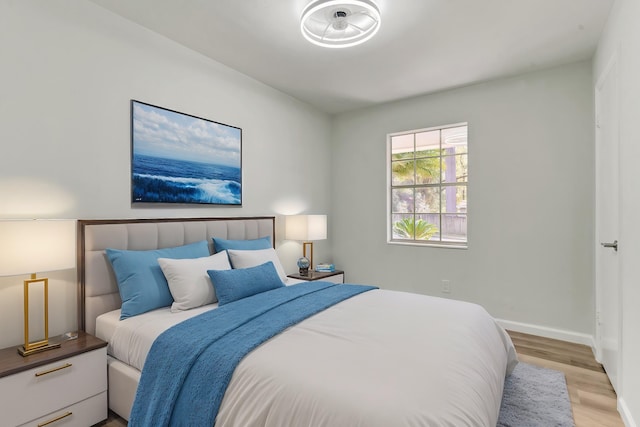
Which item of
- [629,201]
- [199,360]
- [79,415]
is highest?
[629,201]

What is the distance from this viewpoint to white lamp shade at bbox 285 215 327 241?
3816 millimetres

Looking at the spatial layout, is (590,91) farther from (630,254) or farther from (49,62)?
(49,62)

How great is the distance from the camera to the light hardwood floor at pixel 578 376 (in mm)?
2052

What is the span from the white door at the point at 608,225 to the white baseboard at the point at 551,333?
0.28 meters

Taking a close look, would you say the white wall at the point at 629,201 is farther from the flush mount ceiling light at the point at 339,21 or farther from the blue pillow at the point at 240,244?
the blue pillow at the point at 240,244

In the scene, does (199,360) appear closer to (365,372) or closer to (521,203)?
(365,372)

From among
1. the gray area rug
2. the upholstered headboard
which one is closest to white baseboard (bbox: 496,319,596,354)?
the gray area rug

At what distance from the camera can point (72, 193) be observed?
7.43 feet

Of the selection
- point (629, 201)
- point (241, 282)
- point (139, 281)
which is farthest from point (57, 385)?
point (629, 201)

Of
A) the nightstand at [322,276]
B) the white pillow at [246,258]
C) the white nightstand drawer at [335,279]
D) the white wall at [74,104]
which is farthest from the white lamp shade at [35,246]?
the white nightstand drawer at [335,279]

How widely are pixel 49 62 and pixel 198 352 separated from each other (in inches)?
80.3

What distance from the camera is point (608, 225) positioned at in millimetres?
2576

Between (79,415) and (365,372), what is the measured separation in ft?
5.41

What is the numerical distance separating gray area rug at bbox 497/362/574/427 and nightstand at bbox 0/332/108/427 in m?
2.34
